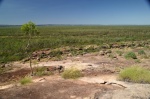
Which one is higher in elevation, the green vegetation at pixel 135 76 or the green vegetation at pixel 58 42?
the green vegetation at pixel 135 76

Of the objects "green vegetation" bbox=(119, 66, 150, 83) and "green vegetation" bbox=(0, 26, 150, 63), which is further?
"green vegetation" bbox=(0, 26, 150, 63)

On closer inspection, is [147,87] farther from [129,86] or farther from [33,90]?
[33,90]

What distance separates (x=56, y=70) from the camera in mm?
14320

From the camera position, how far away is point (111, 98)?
7926 millimetres

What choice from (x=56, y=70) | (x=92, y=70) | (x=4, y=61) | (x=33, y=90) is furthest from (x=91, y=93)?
(x=4, y=61)

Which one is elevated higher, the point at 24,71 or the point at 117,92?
the point at 117,92

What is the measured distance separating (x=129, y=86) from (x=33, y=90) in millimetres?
4067

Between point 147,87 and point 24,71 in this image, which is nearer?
point 147,87

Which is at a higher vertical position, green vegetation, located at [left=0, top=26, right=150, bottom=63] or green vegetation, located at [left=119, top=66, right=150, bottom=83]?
green vegetation, located at [left=119, top=66, right=150, bottom=83]

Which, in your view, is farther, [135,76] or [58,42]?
[58,42]

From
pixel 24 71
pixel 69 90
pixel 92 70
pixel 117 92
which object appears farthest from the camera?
pixel 24 71

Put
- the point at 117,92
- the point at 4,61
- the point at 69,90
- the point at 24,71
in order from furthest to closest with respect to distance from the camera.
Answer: the point at 4,61
the point at 24,71
the point at 69,90
the point at 117,92

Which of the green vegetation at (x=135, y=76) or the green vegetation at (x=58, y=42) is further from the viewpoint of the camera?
the green vegetation at (x=58, y=42)

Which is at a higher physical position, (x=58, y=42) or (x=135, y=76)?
(x=135, y=76)
